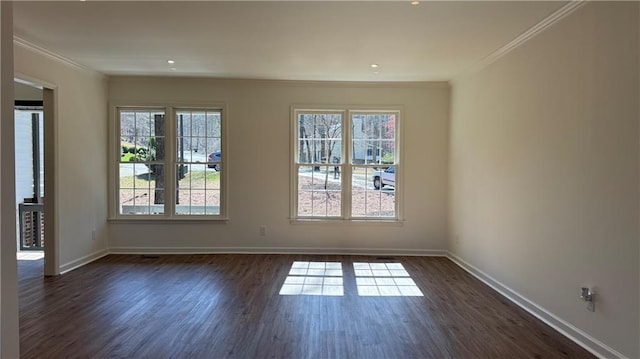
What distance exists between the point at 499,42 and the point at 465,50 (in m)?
0.37

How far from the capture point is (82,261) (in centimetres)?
491

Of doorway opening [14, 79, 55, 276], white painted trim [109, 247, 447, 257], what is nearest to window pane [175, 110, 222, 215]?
white painted trim [109, 247, 447, 257]

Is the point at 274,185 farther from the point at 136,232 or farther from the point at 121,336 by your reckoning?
the point at 121,336

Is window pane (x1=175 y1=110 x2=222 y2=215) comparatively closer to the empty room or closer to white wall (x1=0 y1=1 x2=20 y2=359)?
the empty room

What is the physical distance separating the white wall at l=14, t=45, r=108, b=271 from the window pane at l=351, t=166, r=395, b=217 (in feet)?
12.3

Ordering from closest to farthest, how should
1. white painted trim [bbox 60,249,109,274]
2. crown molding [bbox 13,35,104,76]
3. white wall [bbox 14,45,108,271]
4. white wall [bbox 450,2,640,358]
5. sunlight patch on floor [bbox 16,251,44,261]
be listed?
white wall [bbox 450,2,640,358] → crown molding [bbox 13,35,104,76] → white wall [bbox 14,45,108,271] → white painted trim [bbox 60,249,109,274] → sunlight patch on floor [bbox 16,251,44,261]

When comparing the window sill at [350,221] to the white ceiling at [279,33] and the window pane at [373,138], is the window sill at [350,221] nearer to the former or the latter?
the window pane at [373,138]

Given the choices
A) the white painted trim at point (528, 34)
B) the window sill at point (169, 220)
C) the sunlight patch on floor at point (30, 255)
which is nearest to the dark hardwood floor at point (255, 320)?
the sunlight patch on floor at point (30, 255)

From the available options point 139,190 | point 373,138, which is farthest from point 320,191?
point 139,190

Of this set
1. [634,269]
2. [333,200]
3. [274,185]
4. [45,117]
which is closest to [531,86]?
[634,269]

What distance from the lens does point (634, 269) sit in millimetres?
2311

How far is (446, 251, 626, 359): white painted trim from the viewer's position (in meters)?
2.58

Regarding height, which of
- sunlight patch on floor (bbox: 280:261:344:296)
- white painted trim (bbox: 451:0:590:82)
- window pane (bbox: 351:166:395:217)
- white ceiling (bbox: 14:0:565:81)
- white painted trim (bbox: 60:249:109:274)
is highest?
white ceiling (bbox: 14:0:565:81)

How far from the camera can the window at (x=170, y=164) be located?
5590 mm
